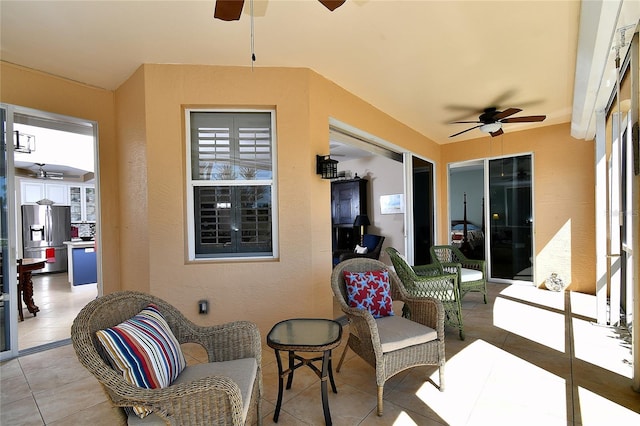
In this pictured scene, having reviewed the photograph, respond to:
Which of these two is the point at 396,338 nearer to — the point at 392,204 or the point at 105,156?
the point at 105,156

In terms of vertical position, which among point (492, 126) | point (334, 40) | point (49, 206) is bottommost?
point (49, 206)

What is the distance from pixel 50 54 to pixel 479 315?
5.22m

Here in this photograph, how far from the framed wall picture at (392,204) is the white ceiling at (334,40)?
10.1 ft

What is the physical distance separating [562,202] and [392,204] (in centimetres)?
285

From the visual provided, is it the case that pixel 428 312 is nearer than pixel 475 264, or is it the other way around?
pixel 428 312

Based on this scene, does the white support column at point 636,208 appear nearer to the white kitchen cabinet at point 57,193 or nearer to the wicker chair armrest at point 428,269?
the wicker chair armrest at point 428,269

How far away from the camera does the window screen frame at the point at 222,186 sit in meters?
2.94

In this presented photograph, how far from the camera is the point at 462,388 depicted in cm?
210

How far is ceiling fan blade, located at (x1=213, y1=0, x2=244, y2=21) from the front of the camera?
1506mm

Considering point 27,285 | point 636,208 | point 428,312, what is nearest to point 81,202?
point 27,285

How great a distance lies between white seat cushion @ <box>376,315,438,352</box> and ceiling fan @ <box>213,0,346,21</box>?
1.95m

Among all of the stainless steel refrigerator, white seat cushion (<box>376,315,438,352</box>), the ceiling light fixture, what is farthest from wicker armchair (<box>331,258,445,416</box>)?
the stainless steel refrigerator

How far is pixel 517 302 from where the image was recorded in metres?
4.14

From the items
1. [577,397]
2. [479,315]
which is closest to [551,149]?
[479,315]
